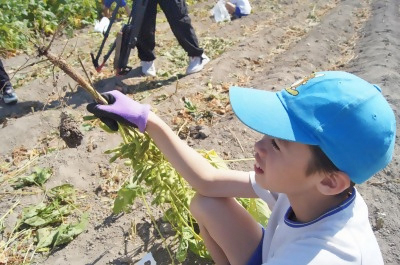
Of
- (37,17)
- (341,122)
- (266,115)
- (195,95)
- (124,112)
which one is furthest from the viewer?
(37,17)

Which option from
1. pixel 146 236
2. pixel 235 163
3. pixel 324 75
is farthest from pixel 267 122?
pixel 235 163

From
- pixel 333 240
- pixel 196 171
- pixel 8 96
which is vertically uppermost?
pixel 333 240

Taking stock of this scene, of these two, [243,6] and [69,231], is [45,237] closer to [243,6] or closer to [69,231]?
[69,231]

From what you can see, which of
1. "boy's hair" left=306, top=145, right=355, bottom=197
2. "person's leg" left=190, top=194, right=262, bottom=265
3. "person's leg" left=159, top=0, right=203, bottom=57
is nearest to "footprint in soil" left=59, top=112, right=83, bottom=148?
"person's leg" left=190, top=194, right=262, bottom=265

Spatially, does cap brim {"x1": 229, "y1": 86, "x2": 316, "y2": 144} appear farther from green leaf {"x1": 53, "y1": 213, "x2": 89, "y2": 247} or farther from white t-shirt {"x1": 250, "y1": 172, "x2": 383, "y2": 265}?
green leaf {"x1": 53, "y1": 213, "x2": 89, "y2": 247}

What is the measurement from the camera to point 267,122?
1262 millimetres

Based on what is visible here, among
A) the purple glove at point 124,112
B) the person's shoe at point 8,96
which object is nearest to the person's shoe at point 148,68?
the person's shoe at point 8,96

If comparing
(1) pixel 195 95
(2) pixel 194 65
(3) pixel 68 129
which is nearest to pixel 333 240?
(3) pixel 68 129

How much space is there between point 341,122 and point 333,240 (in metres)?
0.32

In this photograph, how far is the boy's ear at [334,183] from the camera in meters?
1.25

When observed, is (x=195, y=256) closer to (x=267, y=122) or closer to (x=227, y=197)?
(x=227, y=197)

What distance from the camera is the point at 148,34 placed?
4.39 m

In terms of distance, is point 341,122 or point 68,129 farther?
point 68,129

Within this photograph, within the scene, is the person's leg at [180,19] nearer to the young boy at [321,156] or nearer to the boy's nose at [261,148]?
the young boy at [321,156]
